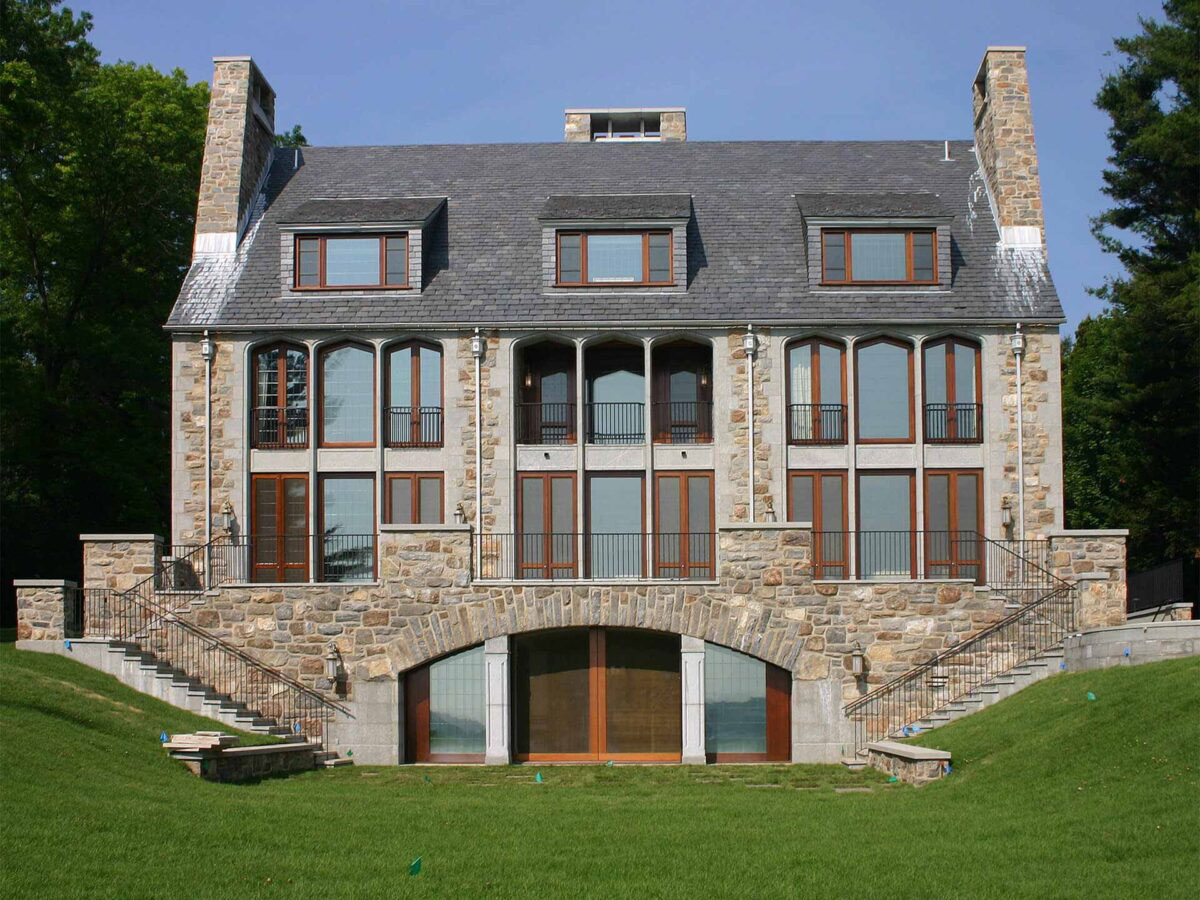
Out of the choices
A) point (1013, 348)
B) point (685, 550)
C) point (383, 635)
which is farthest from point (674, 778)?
point (1013, 348)

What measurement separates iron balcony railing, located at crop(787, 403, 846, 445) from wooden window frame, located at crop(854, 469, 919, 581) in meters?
0.92

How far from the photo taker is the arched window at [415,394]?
34.5 metres

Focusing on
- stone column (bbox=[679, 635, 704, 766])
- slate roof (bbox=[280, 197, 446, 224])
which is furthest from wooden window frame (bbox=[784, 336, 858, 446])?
slate roof (bbox=[280, 197, 446, 224])

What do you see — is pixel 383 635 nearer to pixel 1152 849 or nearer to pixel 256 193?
pixel 256 193

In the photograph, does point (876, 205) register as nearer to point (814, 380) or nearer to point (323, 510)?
point (814, 380)

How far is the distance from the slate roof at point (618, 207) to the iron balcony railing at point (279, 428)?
6828 mm

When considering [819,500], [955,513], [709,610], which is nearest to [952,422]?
[955,513]

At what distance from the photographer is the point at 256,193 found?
38.1 m

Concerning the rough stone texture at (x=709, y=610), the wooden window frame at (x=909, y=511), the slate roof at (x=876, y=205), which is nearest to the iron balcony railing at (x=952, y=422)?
the wooden window frame at (x=909, y=511)

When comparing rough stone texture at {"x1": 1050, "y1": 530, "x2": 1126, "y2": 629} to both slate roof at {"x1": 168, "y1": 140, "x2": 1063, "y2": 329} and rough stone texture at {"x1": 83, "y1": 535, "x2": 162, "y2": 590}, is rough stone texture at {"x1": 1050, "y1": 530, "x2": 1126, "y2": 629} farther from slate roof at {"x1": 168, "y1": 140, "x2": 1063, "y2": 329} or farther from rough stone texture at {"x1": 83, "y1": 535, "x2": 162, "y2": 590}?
rough stone texture at {"x1": 83, "y1": 535, "x2": 162, "y2": 590}

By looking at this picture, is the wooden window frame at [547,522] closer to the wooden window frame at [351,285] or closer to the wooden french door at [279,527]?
the wooden french door at [279,527]

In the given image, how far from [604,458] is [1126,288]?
526 inches

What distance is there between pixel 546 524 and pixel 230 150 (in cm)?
1130

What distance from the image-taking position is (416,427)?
1359 inches
